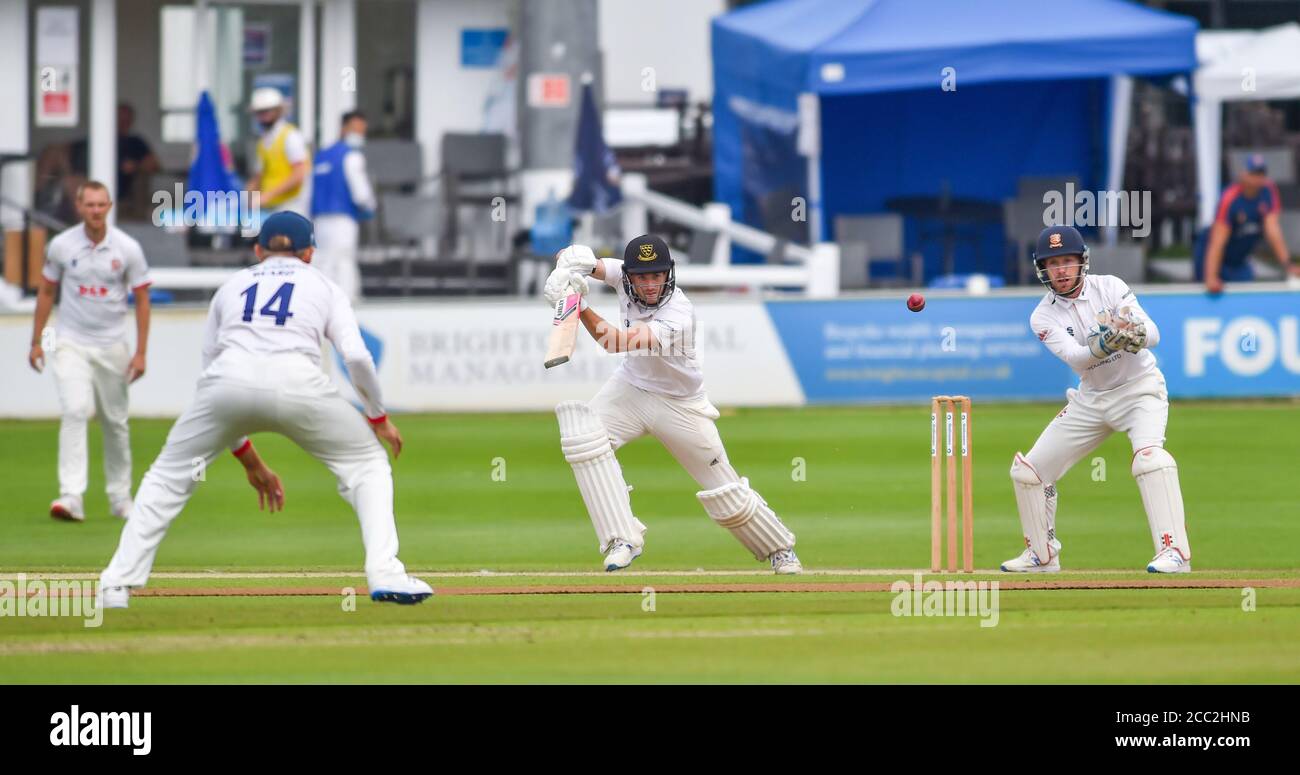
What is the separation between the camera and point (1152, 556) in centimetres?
1133

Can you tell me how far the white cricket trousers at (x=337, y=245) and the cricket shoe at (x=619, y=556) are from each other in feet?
31.5

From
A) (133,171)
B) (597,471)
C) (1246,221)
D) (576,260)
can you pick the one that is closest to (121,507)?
(597,471)

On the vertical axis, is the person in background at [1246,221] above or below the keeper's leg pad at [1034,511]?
above

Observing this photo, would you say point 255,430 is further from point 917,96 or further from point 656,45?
point 656,45

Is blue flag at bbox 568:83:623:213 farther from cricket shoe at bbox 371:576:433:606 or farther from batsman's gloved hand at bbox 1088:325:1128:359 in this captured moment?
cricket shoe at bbox 371:576:433:606

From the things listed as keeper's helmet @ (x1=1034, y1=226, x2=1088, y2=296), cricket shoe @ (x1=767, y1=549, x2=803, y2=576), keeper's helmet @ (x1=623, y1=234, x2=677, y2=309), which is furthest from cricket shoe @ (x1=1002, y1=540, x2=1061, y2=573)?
keeper's helmet @ (x1=623, y1=234, x2=677, y2=309)

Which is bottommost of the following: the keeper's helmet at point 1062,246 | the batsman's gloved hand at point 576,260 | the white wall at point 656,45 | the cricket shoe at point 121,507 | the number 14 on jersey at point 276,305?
the cricket shoe at point 121,507

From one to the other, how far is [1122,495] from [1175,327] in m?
5.28

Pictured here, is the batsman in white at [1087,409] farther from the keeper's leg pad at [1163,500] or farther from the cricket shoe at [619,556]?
the cricket shoe at [619,556]

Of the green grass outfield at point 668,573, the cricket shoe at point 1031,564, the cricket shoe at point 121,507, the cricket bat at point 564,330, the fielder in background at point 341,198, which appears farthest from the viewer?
the fielder in background at point 341,198

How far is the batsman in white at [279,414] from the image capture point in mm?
8594

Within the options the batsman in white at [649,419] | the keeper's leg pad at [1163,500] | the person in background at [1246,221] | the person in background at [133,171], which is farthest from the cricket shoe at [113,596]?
the person in background at [133,171]
